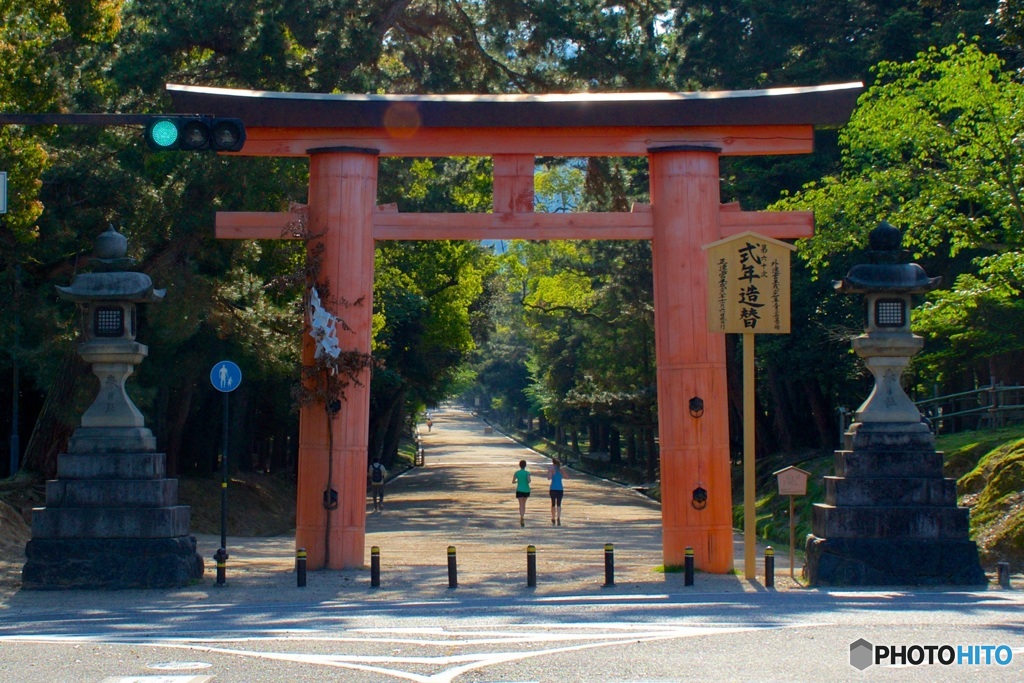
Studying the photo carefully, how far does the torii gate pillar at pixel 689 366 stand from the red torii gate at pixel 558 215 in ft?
0.07

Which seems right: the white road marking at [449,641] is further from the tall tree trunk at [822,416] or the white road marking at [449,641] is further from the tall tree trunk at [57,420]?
the tall tree trunk at [822,416]

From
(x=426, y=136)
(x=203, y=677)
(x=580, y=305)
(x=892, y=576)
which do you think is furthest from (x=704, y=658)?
(x=580, y=305)

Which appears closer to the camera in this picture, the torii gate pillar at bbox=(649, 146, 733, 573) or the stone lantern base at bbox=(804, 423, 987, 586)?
the stone lantern base at bbox=(804, 423, 987, 586)

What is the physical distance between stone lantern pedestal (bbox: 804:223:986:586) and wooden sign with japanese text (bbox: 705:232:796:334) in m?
1.04

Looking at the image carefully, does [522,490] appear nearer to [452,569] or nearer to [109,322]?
[452,569]

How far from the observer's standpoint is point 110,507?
15.4 meters

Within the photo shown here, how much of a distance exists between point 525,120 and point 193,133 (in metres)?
6.06

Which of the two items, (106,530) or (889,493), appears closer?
(889,493)

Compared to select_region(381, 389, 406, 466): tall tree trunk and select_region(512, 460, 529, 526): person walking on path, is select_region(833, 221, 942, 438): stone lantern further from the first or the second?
select_region(381, 389, 406, 466): tall tree trunk

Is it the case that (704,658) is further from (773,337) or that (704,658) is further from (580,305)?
(580,305)

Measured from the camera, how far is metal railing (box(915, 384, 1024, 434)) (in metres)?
27.8

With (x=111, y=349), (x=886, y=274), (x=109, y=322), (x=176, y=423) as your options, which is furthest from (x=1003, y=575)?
(x=176, y=423)

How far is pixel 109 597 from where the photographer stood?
14.6 meters

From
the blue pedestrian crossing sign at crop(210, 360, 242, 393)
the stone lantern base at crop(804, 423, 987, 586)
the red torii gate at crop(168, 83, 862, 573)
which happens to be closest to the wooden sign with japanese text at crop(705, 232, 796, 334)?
the red torii gate at crop(168, 83, 862, 573)
